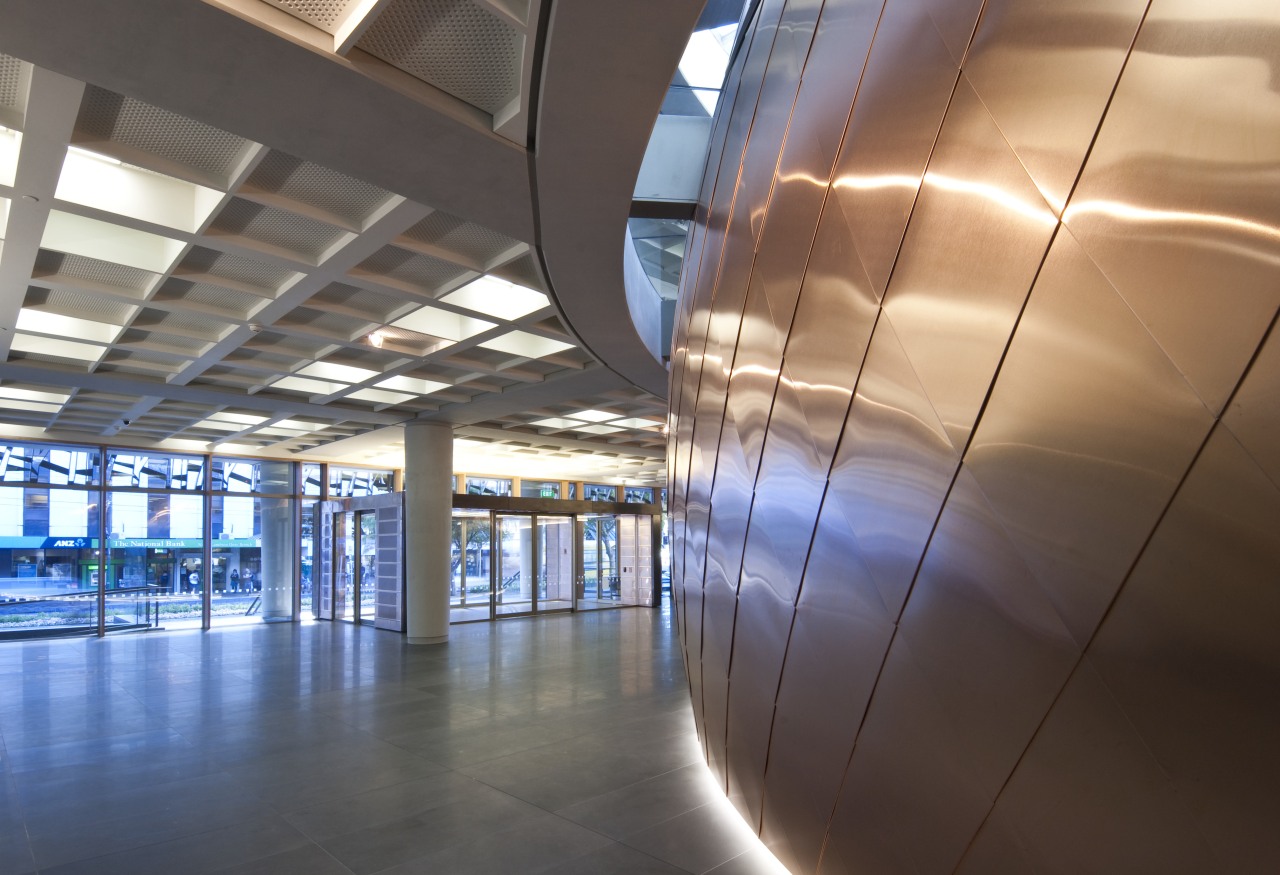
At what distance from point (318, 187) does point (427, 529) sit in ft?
44.2

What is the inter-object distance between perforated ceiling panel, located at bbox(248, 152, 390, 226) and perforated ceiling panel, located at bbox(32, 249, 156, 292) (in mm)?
3378

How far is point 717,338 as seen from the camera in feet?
20.4

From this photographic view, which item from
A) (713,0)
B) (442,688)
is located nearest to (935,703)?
(713,0)

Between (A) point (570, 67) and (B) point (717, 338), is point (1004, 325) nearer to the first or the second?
(B) point (717, 338)

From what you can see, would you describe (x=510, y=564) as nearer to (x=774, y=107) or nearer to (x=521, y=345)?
(x=521, y=345)

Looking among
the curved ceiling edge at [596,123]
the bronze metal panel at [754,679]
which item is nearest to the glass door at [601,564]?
the curved ceiling edge at [596,123]

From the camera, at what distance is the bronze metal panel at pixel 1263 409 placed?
2076 millimetres

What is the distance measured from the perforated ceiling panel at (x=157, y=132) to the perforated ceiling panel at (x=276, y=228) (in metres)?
0.80

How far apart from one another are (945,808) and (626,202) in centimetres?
619

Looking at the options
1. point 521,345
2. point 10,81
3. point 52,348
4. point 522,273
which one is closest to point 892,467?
point 10,81

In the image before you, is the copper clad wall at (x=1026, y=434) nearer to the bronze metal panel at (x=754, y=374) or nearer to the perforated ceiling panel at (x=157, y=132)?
the bronze metal panel at (x=754, y=374)

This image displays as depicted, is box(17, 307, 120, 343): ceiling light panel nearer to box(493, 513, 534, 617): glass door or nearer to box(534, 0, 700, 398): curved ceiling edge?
box(534, 0, 700, 398): curved ceiling edge

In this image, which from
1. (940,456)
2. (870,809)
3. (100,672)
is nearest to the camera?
(940,456)

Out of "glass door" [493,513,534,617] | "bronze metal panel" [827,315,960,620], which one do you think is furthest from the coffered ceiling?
"glass door" [493,513,534,617]
